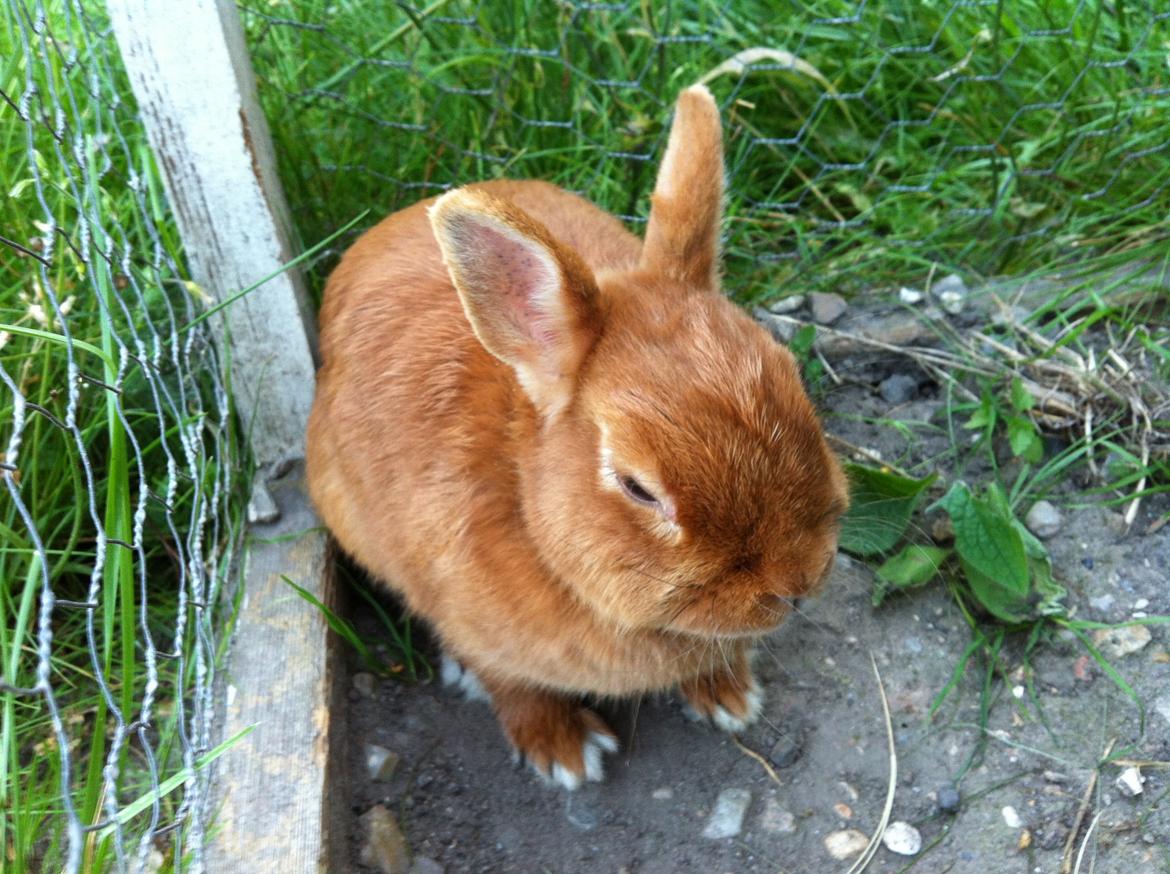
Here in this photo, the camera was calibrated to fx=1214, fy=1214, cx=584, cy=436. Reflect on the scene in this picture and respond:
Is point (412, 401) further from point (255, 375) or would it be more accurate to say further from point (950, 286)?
point (950, 286)

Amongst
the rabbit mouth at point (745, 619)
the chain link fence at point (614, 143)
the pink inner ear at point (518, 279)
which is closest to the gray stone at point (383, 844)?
the chain link fence at point (614, 143)

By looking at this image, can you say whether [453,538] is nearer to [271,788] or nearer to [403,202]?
[271,788]

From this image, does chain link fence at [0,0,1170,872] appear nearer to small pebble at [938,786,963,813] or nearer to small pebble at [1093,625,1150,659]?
small pebble at [1093,625,1150,659]

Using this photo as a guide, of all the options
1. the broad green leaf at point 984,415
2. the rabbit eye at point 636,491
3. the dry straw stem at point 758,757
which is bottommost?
the dry straw stem at point 758,757

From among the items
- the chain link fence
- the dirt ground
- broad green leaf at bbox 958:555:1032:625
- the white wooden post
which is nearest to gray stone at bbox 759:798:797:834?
the dirt ground

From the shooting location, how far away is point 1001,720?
238cm

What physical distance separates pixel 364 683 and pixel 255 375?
2.33 feet

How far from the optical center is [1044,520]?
257 centimetres

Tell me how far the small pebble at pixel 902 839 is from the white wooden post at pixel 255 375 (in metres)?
1.02

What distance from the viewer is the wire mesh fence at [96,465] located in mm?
1949

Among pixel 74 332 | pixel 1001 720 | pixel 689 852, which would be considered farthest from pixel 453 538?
pixel 1001 720

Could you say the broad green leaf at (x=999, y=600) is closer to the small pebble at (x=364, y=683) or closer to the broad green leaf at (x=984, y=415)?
the broad green leaf at (x=984, y=415)

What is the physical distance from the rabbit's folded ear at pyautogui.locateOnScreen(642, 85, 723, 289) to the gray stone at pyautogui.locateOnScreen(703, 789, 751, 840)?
994 millimetres

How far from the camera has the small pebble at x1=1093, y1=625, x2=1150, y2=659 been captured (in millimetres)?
2398
